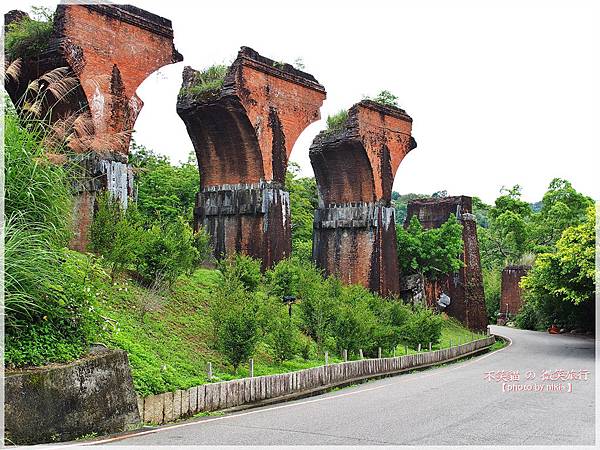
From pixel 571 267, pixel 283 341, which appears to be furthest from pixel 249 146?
pixel 571 267

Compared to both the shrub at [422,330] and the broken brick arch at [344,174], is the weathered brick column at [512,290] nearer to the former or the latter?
the broken brick arch at [344,174]

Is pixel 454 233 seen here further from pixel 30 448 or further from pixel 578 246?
pixel 30 448

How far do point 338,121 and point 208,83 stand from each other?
685 centimetres

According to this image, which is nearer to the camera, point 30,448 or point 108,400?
point 30,448

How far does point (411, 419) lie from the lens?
9.34 meters

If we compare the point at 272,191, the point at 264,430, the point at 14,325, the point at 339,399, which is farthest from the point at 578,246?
the point at 14,325

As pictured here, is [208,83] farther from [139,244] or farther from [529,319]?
[529,319]

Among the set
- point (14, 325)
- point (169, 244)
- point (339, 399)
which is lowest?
point (339, 399)

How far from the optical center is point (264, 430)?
8.25 metres

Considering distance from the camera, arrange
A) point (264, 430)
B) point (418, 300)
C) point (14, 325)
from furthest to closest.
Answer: point (418, 300) → point (264, 430) → point (14, 325)

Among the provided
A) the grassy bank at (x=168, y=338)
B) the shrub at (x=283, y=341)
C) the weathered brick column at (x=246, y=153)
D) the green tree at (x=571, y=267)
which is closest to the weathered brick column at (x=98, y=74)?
the grassy bank at (x=168, y=338)

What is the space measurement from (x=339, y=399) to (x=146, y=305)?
13.2 ft

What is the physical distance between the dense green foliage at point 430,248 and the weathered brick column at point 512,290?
1835 cm

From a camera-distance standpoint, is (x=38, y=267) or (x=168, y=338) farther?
(x=168, y=338)
